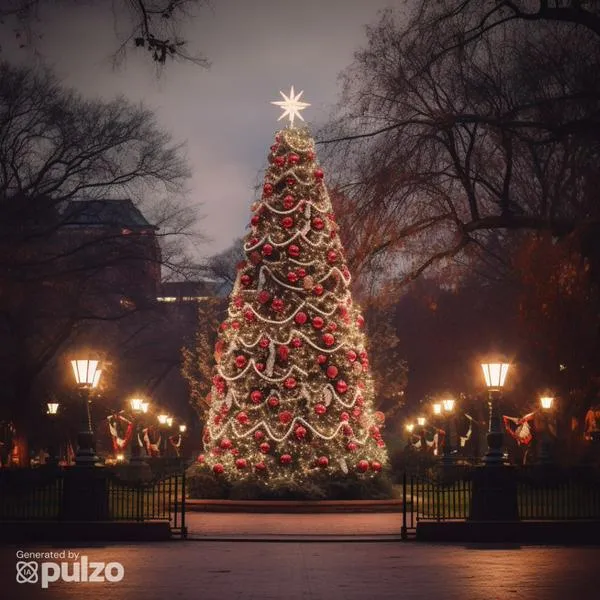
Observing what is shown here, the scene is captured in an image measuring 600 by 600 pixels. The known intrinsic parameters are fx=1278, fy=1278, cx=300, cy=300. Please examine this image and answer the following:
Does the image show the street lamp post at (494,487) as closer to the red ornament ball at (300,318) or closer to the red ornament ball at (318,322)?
the red ornament ball at (318,322)

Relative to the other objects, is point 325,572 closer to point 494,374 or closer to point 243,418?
point 494,374

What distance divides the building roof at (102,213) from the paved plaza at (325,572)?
21872mm

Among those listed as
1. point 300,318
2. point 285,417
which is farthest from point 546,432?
point 285,417

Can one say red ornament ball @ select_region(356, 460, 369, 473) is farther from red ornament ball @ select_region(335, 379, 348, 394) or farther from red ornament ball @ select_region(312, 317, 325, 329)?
red ornament ball @ select_region(312, 317, 325, 329)

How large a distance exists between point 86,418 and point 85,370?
1013 millimetres

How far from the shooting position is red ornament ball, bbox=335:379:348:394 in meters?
33.3

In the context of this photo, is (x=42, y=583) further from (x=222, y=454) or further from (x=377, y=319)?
(x=377, y=319)

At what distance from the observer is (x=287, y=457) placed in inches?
1293

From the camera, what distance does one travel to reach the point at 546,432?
5047cm

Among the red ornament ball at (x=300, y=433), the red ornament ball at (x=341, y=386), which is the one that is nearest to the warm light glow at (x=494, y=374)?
the red ornament ball at (x=341, y=386)

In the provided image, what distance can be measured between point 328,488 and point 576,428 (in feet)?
35.5

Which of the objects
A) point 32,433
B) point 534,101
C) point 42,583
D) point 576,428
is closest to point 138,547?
point 42,583

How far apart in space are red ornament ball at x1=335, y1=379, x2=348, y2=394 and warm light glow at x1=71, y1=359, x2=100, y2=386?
30.9 ft

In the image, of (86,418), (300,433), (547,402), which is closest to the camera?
(86,418)
